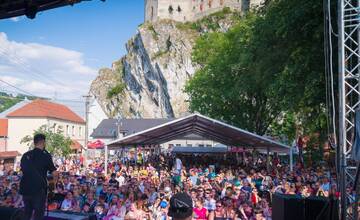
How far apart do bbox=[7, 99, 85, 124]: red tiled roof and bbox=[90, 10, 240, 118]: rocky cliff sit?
821 inches

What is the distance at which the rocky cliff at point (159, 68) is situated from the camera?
7344 centimetres

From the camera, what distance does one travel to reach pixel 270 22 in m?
17.5

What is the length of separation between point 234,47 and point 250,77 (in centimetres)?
831

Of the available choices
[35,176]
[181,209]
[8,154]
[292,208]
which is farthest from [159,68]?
[181,209]

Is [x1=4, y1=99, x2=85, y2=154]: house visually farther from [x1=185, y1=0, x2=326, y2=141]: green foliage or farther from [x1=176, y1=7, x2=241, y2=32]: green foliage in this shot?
[x1=176, y1=7, x2=241, y2=32]: green foliage

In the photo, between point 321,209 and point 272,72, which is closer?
point 321,209

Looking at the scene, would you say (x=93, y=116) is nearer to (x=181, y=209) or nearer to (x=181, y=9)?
(x=181, y=9)

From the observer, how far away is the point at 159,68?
75062mm

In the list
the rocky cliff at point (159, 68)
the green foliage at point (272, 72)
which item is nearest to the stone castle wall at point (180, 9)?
the rocky cliff at point (159, 68)

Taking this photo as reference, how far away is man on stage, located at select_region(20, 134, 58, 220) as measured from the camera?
5609 mm

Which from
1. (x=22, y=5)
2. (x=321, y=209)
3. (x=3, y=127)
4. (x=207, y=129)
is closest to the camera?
(x=321, y=209)

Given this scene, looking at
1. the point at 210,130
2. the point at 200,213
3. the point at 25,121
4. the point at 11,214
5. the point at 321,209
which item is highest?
the point at 25,121

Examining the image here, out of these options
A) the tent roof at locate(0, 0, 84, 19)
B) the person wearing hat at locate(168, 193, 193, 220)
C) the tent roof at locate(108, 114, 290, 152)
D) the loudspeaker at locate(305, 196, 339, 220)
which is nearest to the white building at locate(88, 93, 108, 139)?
the tent roof at locate(108, 114, 290, 152)

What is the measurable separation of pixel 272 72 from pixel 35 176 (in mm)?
14295
